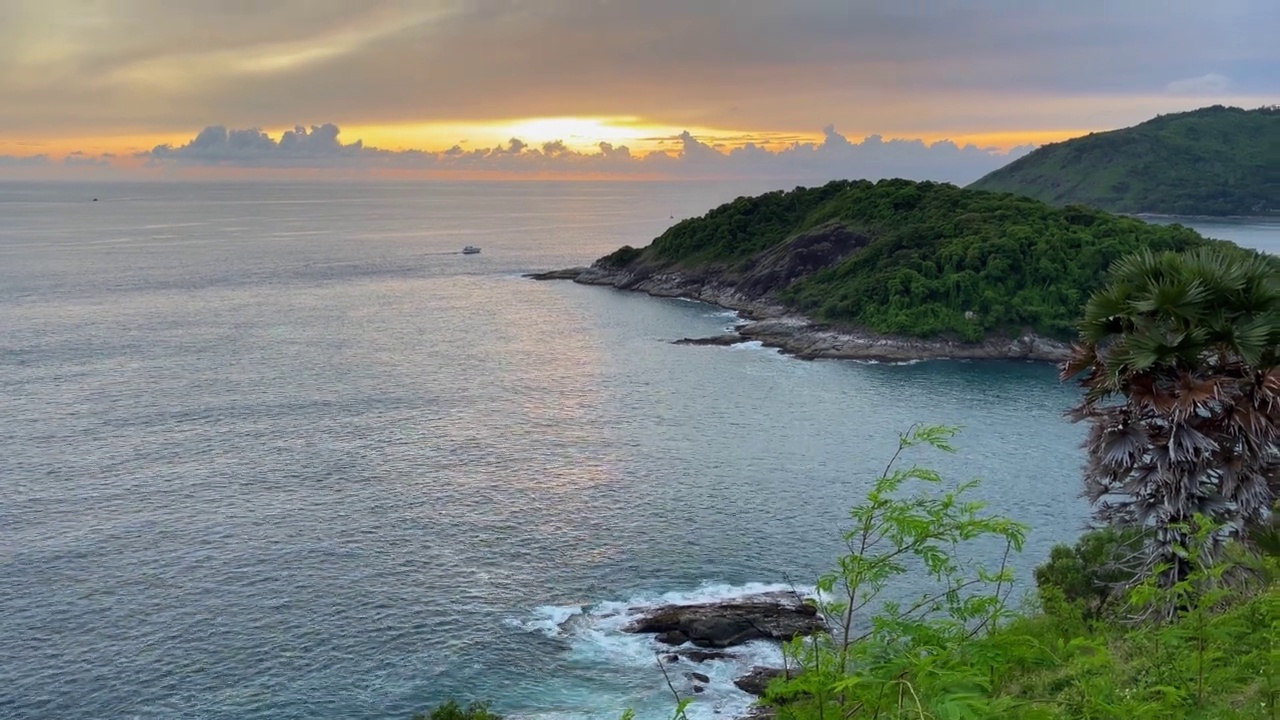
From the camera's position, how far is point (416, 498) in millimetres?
67688

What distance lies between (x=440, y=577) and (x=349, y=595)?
16.9 ft

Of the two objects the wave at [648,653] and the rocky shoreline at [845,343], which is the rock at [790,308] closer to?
the rocky shoreline at [845,343]

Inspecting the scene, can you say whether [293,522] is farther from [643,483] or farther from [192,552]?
[643,483]

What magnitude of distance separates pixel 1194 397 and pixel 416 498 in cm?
5496

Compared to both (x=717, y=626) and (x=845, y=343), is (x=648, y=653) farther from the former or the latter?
(x=845, y=343)

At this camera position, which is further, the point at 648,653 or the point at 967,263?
the point at 967,263

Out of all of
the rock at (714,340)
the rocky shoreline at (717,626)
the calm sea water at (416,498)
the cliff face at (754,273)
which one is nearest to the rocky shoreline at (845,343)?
the rock at (714,340)

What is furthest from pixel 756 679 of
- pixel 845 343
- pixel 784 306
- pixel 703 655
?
pixel 784 306

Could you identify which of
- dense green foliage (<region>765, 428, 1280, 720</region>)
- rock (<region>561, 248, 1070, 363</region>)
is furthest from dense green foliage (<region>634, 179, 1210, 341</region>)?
dense green foliage (<region>765, 428, 1280, 720</region>)

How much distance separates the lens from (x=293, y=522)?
207 ft

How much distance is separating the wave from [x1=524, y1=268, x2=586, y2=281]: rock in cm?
13911

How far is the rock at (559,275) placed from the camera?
189625 mm

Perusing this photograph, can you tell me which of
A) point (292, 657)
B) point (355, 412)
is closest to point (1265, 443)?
point (292, 657)

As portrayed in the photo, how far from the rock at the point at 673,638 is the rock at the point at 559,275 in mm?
142815
